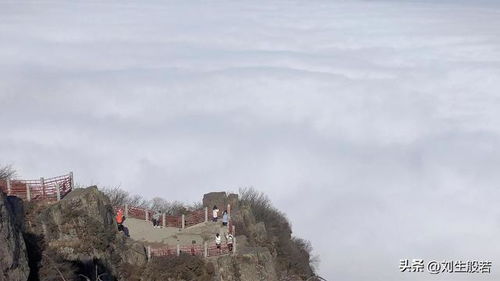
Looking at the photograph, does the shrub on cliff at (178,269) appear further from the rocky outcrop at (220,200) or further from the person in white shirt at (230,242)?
the rocky outcrop at (220,200)

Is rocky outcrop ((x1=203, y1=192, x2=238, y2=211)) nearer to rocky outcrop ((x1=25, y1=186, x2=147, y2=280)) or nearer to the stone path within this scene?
the stone path

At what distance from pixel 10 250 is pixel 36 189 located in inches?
273

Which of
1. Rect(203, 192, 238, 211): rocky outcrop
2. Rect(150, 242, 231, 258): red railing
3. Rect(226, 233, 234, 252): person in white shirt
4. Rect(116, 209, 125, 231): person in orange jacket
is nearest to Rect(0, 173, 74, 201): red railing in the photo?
Rect(116, 209, 125, 231): person in orange jacket

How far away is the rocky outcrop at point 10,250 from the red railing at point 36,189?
5814mm

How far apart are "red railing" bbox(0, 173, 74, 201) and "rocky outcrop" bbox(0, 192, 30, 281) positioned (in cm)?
581

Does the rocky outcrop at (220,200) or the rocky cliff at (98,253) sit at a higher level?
the rocky outcrop at (220,200)

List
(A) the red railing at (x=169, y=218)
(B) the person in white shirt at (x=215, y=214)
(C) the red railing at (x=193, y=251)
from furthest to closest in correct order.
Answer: (B) the person in white shirt at (x=215, y=214) < (A) the red railing at (x=169, y=218) < (C) the red railing at (x=193, y=251)

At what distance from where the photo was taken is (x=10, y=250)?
16906 millimetres

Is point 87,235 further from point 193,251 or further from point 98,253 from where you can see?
point 193,251

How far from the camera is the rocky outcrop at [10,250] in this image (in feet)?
54.7

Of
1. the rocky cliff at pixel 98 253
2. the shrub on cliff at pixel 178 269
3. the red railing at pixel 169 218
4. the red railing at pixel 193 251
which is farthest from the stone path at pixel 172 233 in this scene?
the shrub on cliff at pixel 178 269

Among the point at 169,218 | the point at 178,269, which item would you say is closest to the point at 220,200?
the point at 169,218

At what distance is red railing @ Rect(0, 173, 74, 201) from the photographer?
76.5 feet

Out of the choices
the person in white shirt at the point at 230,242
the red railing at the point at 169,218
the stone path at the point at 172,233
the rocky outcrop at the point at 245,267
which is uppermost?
the red railing at the point at 169,218
